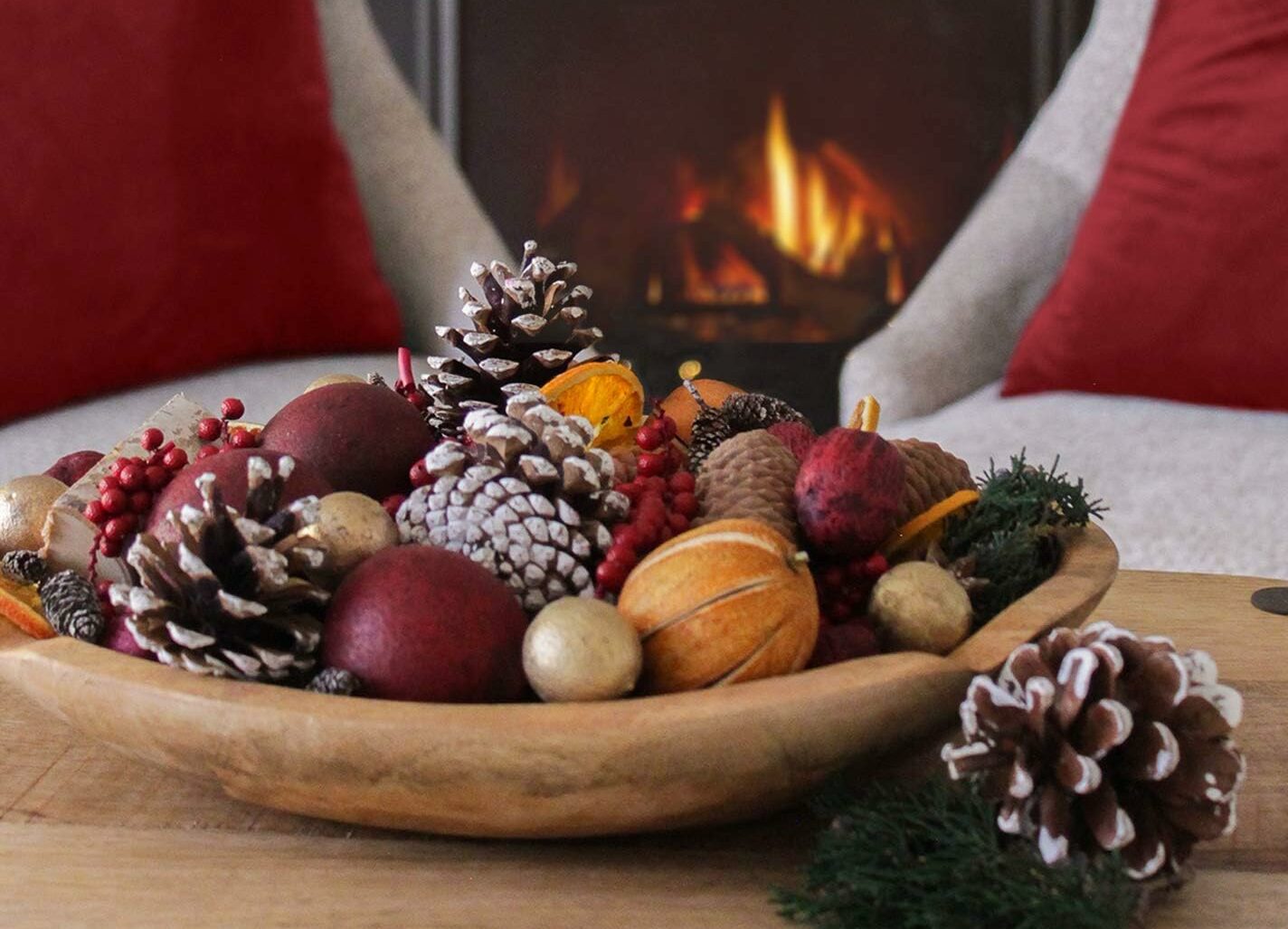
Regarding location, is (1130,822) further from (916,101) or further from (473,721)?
(916,101)

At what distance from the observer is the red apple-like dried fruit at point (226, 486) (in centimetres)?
60

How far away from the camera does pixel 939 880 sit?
481 mm

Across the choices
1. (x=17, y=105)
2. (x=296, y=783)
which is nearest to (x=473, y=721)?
(x=296, y=783)

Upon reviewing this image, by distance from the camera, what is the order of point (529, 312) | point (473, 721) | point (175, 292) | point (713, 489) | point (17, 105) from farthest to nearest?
point (175, 292), point (17, 105), point (529, 312), point (713, 489), point (473, 721)

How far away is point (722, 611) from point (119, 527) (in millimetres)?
269

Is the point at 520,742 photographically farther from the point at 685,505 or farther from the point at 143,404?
the point at 143,404

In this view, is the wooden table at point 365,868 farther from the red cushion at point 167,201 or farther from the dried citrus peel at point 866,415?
the red cushion at point 167,201

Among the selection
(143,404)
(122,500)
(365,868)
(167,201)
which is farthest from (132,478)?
(167,201)

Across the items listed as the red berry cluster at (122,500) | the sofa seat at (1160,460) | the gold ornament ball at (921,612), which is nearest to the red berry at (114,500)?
the red berry cluster at (122,500)

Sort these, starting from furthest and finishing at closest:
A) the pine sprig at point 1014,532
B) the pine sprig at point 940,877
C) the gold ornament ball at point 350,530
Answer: the pine sprig at point 1014,532, the gold ornament ball at point 350,530, the pine sprig at point 940,877

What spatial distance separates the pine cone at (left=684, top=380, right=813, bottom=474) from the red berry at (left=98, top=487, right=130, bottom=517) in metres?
0.28

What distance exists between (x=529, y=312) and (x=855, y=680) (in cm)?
38

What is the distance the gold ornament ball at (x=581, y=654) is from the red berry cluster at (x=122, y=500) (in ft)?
0.68

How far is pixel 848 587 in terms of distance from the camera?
0.65 m
